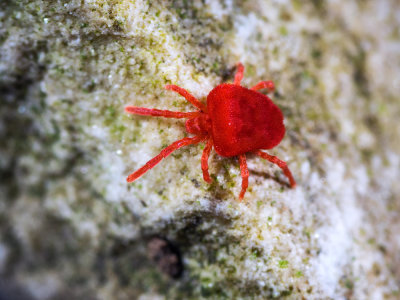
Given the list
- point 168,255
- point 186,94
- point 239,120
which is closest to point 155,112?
point 186,94

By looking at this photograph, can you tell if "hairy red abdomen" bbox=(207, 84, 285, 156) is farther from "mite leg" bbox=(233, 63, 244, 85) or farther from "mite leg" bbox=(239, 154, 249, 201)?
"mite leg" bbox=(233, 63, 244, 85)

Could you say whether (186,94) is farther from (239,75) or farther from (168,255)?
(168,255)

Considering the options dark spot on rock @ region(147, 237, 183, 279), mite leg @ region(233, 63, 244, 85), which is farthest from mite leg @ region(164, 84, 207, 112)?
dark spot on rock @ region(147, 237, 183, 279)

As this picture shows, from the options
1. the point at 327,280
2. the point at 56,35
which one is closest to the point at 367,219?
the point at 327,280

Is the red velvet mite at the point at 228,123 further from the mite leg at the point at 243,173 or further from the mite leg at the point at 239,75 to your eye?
the mite leg at the point at 239,75

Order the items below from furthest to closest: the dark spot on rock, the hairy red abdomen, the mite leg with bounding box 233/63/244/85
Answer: the dark spot on rock < the mite leg with bounding box 233/63/244/85 < the hairy red abdomen

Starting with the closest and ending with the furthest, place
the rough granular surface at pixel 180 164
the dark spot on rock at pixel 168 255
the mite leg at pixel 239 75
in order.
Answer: the rough granular surface at pixel 180 164 → the mite leg at pixel 239 75 → the dark spot on rock at pixel 168 255

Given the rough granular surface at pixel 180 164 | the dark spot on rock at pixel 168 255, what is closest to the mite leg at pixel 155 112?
the rough granular surface at pixel 180 164
